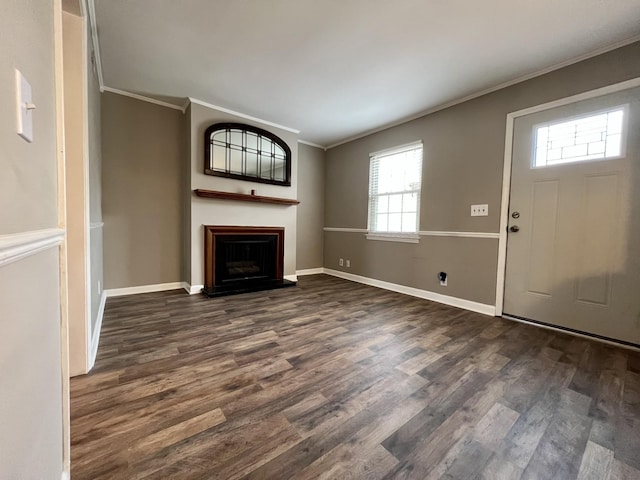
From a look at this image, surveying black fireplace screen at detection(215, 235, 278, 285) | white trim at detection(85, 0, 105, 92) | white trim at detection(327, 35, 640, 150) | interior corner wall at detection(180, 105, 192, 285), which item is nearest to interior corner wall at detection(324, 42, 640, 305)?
white trim at detection(327, 35, 640, 150)

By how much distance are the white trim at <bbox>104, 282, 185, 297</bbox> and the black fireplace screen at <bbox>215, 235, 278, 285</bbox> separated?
2.08ft

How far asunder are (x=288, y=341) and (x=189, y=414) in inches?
35.3

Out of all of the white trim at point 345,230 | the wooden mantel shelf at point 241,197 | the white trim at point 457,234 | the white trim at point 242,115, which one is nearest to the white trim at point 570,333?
the white trim at point 457,234

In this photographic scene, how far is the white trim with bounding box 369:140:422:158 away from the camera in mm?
3502

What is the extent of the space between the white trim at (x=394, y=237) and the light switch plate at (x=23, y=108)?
11.7ft

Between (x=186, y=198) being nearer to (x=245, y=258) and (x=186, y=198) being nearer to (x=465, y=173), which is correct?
(x=245, y=258)

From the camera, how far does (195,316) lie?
254cm

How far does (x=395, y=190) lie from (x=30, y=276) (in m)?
3.81

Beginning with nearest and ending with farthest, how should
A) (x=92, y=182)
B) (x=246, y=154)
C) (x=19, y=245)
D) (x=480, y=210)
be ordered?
1. (x=19, y=245)
2. (x=92, y=182)
3. (x=480, y=210)
4. (x=246, y=154)

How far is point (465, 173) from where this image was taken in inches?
119

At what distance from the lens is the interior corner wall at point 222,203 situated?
3258mm

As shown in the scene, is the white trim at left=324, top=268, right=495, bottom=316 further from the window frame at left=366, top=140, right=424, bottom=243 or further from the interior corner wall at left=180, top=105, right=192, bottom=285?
the interior corner wall at left=180, top=105, right=192, bottom=285

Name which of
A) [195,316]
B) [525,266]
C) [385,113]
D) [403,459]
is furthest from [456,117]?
[195,316]

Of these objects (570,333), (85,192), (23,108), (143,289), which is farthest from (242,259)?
(570,333)
